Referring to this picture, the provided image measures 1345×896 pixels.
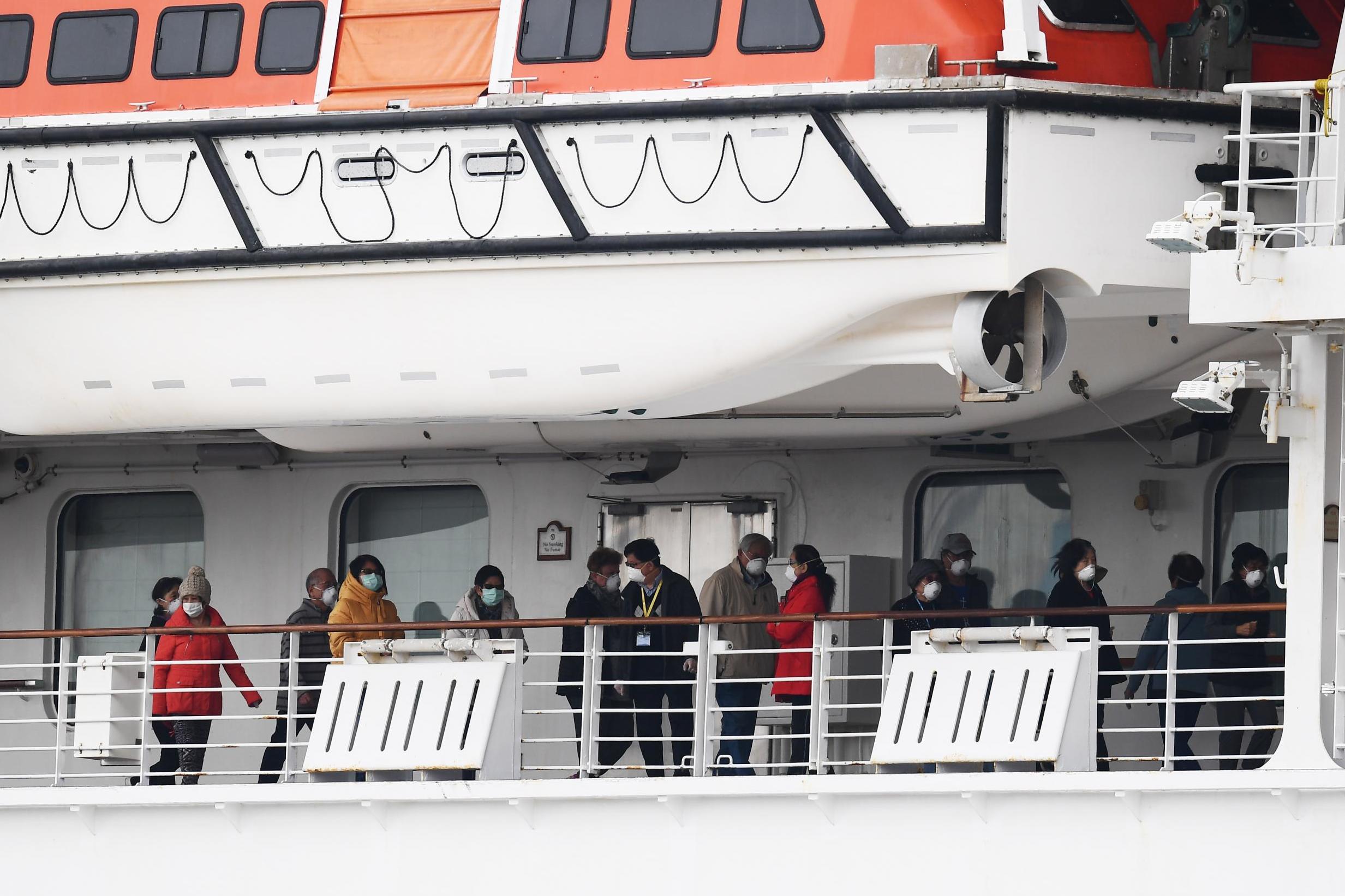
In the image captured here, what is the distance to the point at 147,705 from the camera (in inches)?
513

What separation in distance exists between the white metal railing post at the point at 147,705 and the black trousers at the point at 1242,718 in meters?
5.65

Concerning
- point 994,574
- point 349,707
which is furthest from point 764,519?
point 349,707

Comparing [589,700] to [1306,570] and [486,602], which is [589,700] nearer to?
[486,602]

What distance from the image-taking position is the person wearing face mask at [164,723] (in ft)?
46.5

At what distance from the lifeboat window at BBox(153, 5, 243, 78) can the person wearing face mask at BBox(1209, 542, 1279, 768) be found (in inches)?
238

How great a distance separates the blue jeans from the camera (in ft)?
42.1

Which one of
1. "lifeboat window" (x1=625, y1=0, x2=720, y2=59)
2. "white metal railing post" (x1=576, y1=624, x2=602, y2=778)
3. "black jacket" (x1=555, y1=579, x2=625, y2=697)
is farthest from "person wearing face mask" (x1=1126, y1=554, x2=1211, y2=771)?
"lifeboat window" (x1=625, y1=0, x2=720, y2=59)

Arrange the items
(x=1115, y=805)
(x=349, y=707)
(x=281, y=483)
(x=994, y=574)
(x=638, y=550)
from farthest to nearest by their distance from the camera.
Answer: (x=281, y=483)
(x=994, y=574)
(x=638, y=550)
(x=349, y=707)
(x=1115, y=805)

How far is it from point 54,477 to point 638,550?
543 cm

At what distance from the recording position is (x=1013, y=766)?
11.5 metres

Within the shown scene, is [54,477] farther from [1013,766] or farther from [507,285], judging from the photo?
[1013,766]

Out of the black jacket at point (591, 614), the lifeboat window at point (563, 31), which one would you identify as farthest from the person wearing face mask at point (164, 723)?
the lifeboat window at point (563, 31)

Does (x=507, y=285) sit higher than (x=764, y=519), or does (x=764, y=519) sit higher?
(x=507, y=285)

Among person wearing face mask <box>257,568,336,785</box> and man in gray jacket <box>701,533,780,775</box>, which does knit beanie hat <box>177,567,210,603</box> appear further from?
man in gray jacket <box>701,533,780,775</box>
